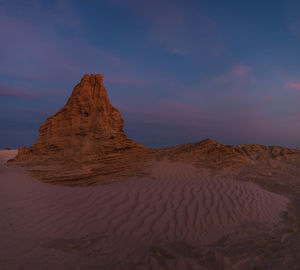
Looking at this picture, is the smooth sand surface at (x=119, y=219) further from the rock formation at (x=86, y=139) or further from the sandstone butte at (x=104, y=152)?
the rock formation at (x=86, y=139)

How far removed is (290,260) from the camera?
2.80 metres

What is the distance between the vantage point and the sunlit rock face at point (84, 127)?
33.6ft

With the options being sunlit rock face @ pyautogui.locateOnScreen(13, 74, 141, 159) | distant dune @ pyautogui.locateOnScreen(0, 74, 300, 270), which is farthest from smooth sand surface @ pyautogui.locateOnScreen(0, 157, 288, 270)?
sunlit rock face @ pyautogui.locateOnScreen(13, 74, 141, 159)

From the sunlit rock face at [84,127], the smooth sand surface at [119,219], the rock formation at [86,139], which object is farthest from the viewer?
the sunlit rock face at [84,127]

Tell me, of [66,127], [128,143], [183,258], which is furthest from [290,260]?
[66,127]

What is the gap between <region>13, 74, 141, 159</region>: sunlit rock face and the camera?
10227mm

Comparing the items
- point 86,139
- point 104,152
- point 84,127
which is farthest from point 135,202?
point 84,127

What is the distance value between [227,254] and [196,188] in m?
3.27

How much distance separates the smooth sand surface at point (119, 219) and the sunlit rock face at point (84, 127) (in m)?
3.38

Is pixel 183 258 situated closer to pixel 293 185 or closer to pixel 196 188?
pixel 196 188

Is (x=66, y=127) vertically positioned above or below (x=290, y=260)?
above

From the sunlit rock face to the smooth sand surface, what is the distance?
3.38 metres

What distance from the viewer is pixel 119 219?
450cm

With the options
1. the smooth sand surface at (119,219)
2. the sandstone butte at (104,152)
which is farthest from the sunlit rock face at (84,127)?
the smooth sand surface at (119,219)
